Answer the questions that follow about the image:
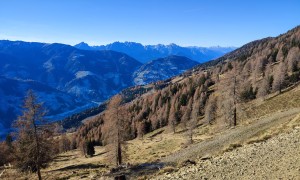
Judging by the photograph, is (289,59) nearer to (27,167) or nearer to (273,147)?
(27,167)

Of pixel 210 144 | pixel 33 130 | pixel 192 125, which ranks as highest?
pixel 33 130

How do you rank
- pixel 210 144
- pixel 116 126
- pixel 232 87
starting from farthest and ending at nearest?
pixel 232 87 < pixel 116 126 < pixel 210 144

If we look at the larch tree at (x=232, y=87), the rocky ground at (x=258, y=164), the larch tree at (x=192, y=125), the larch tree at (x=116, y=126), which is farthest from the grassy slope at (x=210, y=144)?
the larch tree at (x=232, y=87)

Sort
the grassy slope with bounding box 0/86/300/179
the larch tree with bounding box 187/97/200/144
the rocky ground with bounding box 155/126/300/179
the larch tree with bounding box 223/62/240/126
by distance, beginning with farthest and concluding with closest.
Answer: the larch tree with bounding box 187/97/200/144 → the larch tree with bounding box 223/62/240/126 → the grassy slope with bounding box 0/86/300/179 → the rocky ground with bounding box 155/126/300/179

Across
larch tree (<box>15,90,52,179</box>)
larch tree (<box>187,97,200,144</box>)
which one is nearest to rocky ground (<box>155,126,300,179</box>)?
larch tree (<box>15,90,52,179</box>)

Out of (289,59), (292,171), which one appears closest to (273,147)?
(292,171)

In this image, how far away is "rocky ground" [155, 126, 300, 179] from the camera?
1895cm

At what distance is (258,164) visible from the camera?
2130 centimetres

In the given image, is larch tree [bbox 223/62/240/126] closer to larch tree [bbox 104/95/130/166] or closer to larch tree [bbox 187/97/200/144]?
larch tree [bbox 187/97/200/144]

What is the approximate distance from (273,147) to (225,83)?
150 feet

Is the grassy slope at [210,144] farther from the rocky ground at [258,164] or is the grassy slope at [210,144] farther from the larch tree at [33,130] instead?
the larch tree at [33,130]

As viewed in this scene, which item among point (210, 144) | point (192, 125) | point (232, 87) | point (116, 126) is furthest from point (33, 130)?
point (192, 125)

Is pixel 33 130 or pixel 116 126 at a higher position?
pixel 33 130

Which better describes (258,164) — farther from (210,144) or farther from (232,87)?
(232,87)
